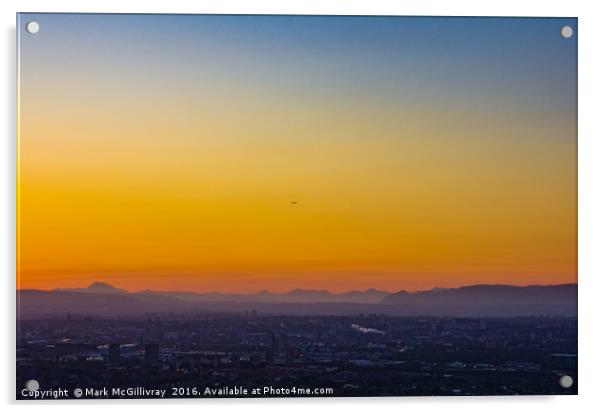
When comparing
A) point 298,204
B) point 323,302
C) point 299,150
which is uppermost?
point 299,150

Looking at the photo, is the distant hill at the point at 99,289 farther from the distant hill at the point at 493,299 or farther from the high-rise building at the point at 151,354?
the distant hill at the point at 493,299

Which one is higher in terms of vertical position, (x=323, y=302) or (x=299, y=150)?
(x=299, y=150)

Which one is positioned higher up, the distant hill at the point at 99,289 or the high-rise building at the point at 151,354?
the distant hill at the point at 99,289

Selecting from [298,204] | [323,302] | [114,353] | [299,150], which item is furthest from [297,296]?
[114,353]

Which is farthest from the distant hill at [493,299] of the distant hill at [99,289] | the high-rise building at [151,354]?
the distant hill at [99,289]

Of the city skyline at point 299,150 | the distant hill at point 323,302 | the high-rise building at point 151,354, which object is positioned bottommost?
the high-rise building at point 151,354

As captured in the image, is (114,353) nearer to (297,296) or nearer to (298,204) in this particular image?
(297,296)

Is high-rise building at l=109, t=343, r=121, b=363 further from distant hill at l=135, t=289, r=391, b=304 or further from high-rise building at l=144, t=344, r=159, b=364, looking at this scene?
distant hill at l=135, t=289, r=391, b=304
